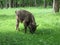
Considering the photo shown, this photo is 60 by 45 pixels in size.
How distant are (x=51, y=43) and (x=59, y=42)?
552 millimetres

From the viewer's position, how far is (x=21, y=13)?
16234mm

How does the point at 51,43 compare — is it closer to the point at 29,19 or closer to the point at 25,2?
the point at 29,19

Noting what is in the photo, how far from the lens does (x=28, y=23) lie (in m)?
15.6

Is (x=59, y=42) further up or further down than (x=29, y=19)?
further down

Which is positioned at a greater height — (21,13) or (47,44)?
(21,13)

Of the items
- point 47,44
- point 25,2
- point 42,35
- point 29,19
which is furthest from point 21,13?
point 25,2

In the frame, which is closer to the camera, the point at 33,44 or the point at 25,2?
the point at 33,44

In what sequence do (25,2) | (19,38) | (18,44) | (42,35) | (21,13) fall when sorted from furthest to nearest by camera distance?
(25,2) → (21,13) → (42,35) → (19,38) → (18,44)

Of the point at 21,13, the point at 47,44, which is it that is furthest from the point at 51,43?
the point at 21,13

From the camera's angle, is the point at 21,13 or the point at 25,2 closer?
the point at 21,13

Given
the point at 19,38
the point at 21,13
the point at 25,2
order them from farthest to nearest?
→ the point at 25,2 < the point at 21,13 < the point at 19,38

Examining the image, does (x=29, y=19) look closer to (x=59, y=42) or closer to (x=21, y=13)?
(x=21, y=13)

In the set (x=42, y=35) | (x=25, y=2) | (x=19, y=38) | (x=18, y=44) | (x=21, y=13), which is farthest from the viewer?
(x=25, y=2)

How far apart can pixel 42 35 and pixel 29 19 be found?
1.44m
